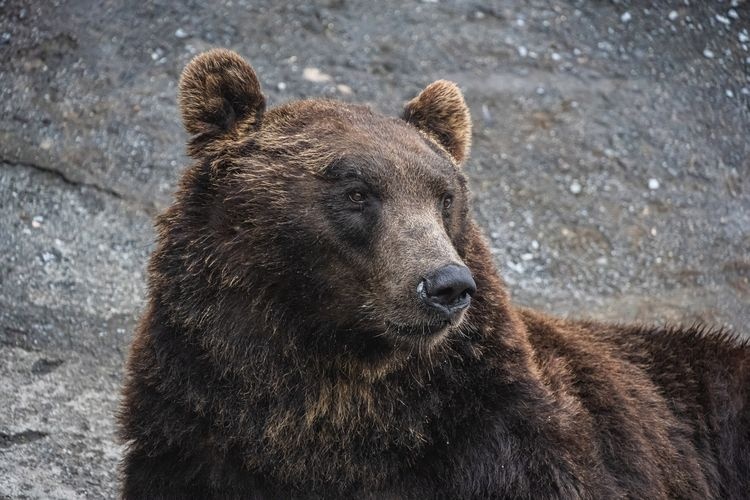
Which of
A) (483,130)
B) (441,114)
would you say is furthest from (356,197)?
(483,130)

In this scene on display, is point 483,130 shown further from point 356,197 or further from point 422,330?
point 422,330

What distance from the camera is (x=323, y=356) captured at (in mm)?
5152

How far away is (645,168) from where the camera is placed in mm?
11031

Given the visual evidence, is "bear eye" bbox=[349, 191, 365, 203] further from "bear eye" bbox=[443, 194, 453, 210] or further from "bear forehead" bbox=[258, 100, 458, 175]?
"bear eye" bbox=[443, 194, 453, 210]

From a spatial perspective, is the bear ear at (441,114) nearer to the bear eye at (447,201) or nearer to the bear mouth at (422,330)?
the bear eye at (447,201)

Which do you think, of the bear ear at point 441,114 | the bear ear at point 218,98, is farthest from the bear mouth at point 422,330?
the bear ear at point 441,114

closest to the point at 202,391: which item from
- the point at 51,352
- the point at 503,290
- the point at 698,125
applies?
the point at 503,290

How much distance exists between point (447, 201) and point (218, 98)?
4.40 feet

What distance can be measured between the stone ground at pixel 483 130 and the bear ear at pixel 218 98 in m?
3.28

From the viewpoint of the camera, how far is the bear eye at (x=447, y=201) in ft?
17.7

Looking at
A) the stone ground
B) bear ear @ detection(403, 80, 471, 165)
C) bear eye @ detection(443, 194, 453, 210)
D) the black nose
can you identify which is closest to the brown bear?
bear eye @ detection(443, 194, 453, 210)

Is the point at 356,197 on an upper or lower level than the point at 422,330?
upper

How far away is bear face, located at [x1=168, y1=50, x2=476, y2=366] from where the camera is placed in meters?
4.88

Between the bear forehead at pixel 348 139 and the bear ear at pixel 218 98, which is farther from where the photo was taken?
the bear ear at pixel 218 98
